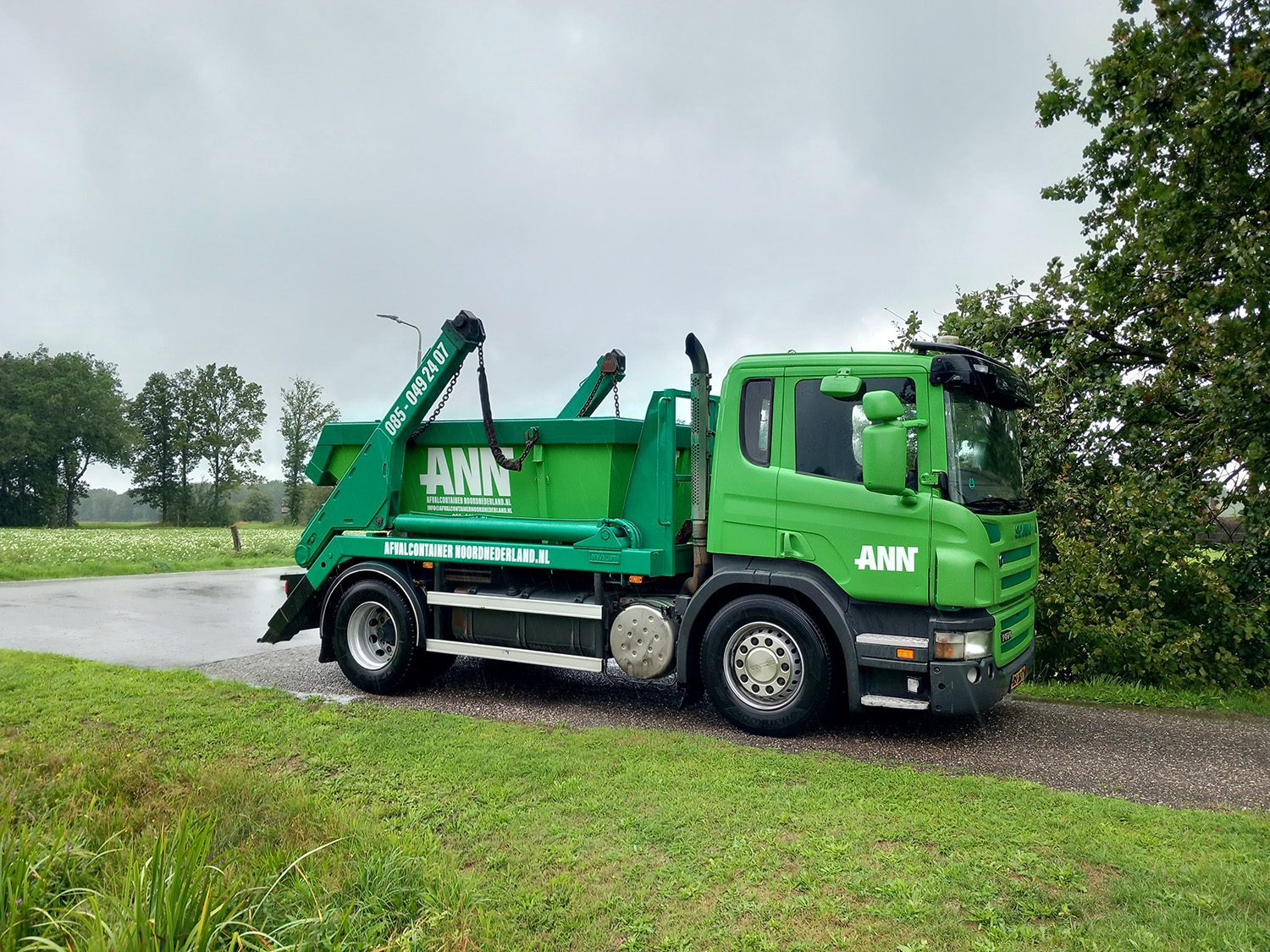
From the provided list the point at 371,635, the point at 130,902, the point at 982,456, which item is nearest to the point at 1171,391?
the point at 982,456

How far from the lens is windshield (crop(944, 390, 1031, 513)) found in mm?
5773

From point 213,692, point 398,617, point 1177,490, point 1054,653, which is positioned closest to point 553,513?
point 398,617

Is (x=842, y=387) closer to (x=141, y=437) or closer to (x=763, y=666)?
(x=763, y=666)

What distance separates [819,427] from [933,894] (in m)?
3.29

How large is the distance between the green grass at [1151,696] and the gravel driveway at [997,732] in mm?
308

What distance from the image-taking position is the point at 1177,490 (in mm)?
8055

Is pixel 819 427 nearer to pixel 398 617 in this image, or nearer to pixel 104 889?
pixel 398 617

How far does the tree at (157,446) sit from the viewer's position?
69875mm

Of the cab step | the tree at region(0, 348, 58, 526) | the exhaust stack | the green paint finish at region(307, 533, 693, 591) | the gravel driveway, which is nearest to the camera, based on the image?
the gravel driveway

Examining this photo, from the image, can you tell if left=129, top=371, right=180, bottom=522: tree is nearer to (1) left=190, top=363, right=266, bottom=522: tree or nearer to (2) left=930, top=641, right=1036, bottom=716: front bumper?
(1) left=190, top=363, right=266, bottom=522: tree

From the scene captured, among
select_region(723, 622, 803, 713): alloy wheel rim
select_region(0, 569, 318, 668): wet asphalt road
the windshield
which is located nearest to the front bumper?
select_region(723, 622, 803, 713): alloy wheel rim

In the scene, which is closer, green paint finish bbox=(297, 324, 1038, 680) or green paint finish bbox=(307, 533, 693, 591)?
green paint finish bbox=(297, 324, 1038, 680)

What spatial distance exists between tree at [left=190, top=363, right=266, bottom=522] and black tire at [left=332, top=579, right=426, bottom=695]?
2620 inches

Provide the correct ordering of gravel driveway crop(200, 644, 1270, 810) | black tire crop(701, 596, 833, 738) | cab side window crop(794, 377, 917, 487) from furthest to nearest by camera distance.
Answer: black tire crop(701, 596, 833, 738) < cab side window crop(794, 377, 917, 487) < gravel driveway crop(200, 644, 1270, 810)
